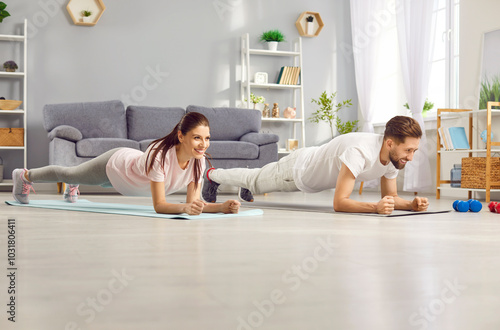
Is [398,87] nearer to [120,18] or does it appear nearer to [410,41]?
[410,41]

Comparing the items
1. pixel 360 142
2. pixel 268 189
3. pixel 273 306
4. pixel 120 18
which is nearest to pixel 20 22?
pixel 120 18

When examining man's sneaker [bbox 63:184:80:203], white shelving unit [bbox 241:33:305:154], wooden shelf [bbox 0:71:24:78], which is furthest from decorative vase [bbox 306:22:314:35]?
man's sneaker [bbox 63:184:80:203]

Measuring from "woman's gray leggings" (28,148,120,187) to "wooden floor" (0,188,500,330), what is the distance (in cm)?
71

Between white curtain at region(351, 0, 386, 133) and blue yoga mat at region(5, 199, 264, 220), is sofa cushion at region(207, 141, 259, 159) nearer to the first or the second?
white curtain at region(351, 0, 386, 133)

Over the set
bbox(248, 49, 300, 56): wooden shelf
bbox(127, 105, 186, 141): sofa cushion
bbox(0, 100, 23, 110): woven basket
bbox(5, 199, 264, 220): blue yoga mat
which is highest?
bbox(248, 49, 300, 56): wooden shelf

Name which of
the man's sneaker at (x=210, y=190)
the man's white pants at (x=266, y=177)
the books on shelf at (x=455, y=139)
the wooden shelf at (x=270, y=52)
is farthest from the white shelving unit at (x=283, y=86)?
the man's white pants at (x=266, y=177)

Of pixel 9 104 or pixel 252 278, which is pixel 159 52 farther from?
Answer: pixel 252 278

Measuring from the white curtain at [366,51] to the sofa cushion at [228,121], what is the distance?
4.83ft

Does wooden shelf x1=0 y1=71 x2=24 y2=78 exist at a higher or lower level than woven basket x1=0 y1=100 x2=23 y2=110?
higher

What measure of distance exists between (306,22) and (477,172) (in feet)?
11.3

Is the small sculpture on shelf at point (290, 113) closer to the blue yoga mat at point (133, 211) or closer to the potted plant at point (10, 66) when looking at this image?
the potted plant at point (10, 66)

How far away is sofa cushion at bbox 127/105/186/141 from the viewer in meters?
6.11

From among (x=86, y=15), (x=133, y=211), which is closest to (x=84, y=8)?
(x=86, y=15)

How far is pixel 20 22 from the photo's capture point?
6.28m
